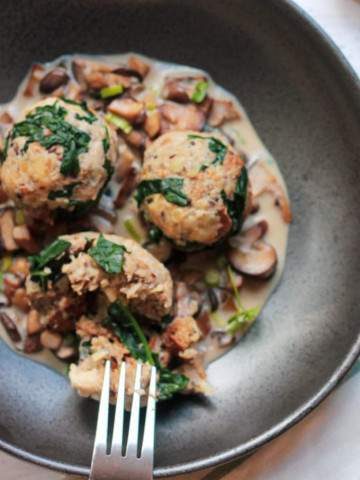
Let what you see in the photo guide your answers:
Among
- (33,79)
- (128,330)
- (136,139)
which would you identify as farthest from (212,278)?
(33,79)

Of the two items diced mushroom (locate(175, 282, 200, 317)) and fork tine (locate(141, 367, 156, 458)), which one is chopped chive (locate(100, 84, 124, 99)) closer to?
diced mushroom (locate(175, 282, 200, 317))

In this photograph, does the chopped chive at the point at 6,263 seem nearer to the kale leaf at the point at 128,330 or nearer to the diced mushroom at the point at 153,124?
the kale leaf at the point at 128,330

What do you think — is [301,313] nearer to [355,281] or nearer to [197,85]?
[355,281]

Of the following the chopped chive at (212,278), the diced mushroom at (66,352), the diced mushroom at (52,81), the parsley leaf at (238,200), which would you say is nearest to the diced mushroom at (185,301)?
the chopped chive at (212,278)

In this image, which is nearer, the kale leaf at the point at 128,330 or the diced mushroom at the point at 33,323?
the kale leaf at the point at 128,330

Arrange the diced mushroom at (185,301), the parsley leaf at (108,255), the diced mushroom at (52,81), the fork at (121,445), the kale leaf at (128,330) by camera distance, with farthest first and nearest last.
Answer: the diced mushroom at (52,81)
the diced mushroom at (185,301)
the kale leaf at (128,330)
the parsley leaf at (108,255)
the fork at (121,445)

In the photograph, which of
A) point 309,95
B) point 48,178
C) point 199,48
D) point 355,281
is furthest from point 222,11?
point 355,281
